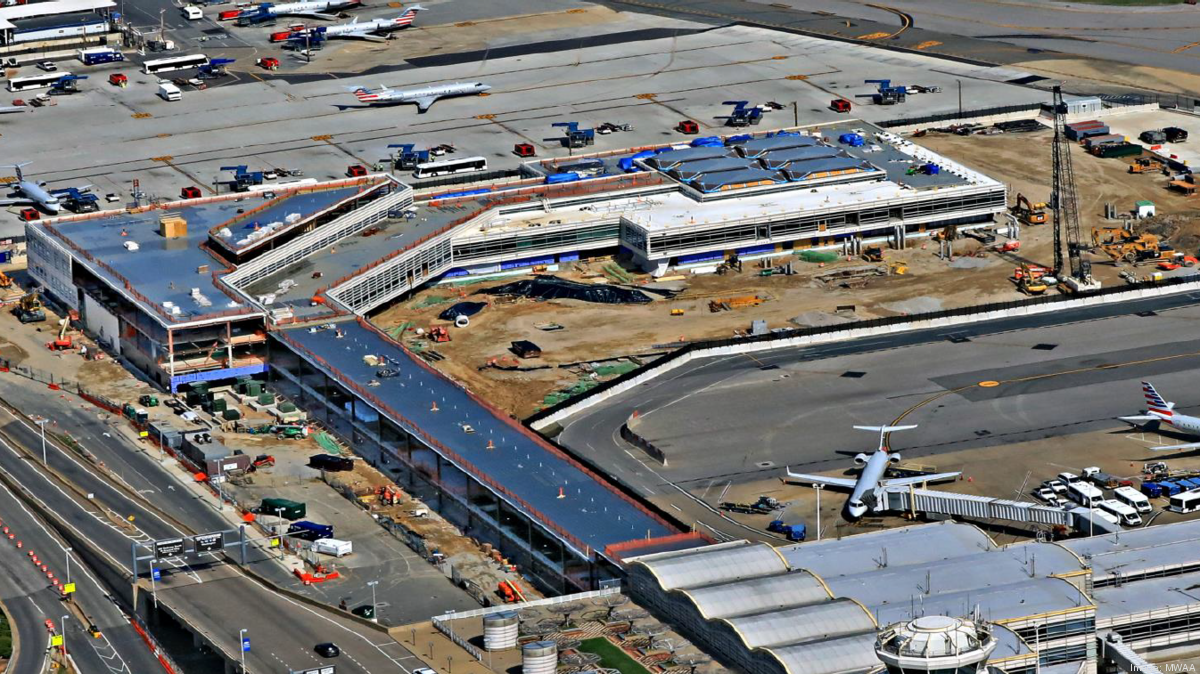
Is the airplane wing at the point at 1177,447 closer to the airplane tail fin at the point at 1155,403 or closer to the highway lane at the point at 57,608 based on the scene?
the airplane tail fin at the point at 1155,403

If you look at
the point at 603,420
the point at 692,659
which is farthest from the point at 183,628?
the point at 603,420

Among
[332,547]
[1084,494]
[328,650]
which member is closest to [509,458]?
[332,547]

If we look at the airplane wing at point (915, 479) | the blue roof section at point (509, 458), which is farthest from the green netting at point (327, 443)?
the airplane wing at point (915, 479)

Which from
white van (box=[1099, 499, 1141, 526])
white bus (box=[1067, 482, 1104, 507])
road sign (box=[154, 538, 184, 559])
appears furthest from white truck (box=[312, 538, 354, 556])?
white van (box=[1099, 499, 1141, 526])

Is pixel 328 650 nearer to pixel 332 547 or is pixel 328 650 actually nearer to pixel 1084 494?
pixel 332 547

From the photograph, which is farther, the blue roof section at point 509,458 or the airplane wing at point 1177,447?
the airplane wing at point 1177,447

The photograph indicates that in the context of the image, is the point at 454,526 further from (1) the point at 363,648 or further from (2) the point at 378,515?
(1) the point at 363,648
